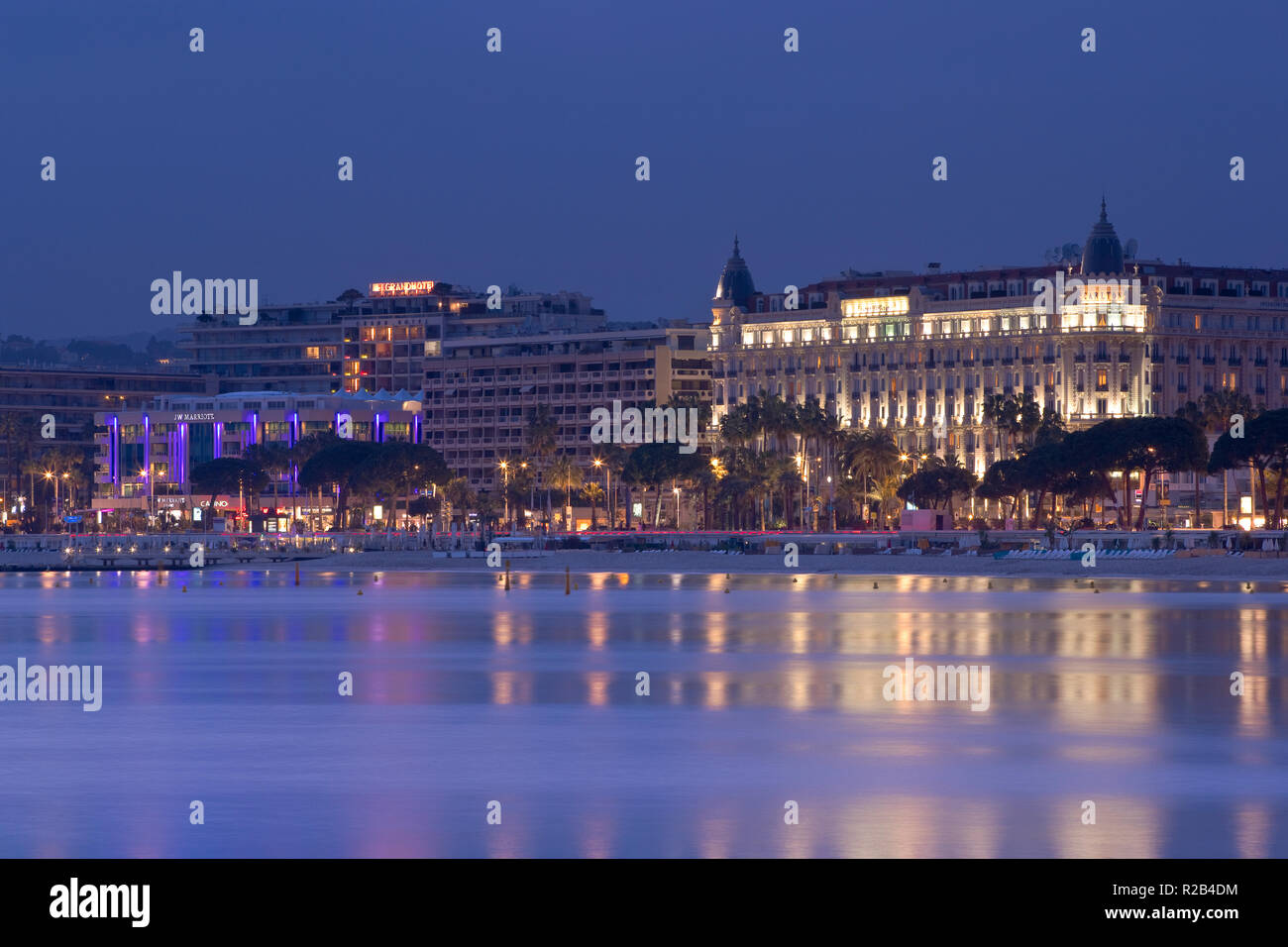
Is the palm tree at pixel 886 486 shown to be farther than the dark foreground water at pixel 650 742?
Yes

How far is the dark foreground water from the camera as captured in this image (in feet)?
86.2

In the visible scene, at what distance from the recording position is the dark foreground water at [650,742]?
2627 centimetres

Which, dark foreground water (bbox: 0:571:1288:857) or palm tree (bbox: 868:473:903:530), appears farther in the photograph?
palm tree (bbox: 868:473:903:530)

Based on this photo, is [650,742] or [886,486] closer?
[650,742]

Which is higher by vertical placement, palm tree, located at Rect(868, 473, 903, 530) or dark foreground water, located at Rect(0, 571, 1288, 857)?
palm tree, located at Rect(868, 473, 903, 530)

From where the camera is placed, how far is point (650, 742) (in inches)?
1403

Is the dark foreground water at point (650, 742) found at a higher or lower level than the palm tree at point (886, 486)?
lower

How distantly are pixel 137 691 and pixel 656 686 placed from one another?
11.5 m

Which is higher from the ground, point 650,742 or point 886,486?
point 886,486

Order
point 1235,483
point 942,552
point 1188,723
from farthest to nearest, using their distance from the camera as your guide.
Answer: point 1235,483 < point 942,552 < point 1188,723

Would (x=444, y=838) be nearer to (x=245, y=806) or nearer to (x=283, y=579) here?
(x=245, y=806)
